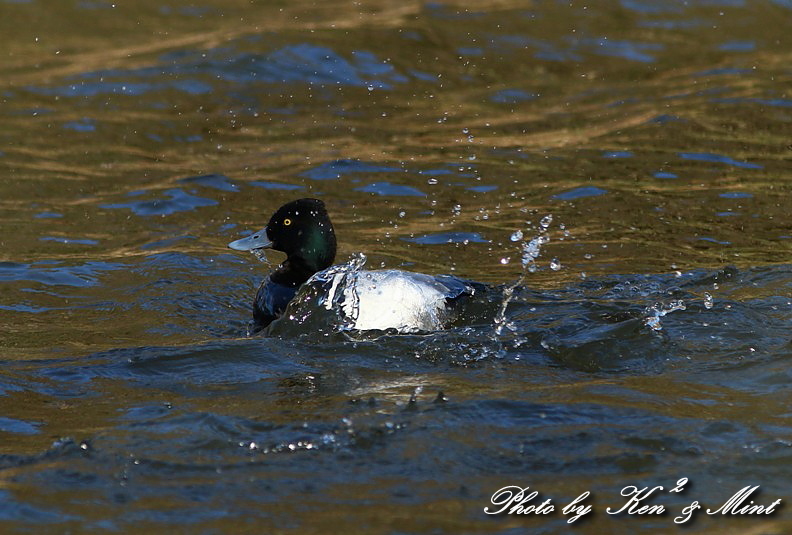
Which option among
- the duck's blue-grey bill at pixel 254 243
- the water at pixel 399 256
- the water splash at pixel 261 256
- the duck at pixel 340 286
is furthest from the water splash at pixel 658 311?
the water splash at pixel 261 256

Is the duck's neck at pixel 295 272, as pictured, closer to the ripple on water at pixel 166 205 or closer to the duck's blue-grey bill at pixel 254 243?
the duck's blue-grey bill at pixel 254 243

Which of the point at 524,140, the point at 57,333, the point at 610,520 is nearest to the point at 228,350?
the point at 57,333

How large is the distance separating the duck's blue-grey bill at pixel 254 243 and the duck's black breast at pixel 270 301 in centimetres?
32

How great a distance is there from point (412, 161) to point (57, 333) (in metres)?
4.28

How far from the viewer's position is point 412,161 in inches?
395

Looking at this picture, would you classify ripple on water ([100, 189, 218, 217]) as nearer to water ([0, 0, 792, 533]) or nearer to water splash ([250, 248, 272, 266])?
water ([0, 0, 792, 533])

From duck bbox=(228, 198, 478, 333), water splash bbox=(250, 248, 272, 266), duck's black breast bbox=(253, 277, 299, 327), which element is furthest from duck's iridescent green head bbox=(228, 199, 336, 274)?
water splash bbox=(250, 248, 272, 266)

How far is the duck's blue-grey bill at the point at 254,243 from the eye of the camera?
7.19 metres

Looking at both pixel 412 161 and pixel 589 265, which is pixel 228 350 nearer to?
pixel 589 265

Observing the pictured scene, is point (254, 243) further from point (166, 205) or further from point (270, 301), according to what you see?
point (166, 205)

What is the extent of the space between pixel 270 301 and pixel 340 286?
503 mm

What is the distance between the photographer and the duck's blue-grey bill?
7.19 metres

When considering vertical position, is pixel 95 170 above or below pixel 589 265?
above

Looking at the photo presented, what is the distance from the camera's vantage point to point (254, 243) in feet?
23.7
